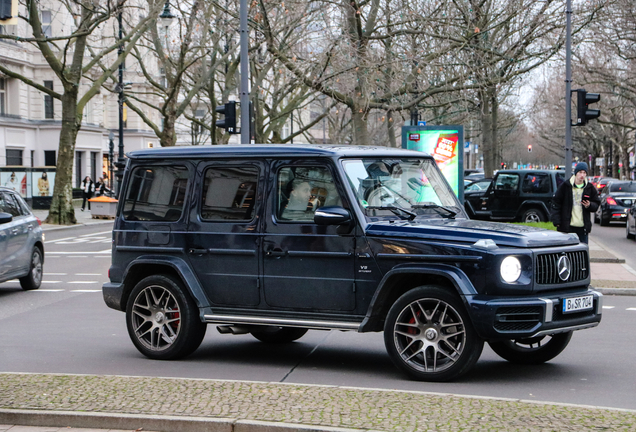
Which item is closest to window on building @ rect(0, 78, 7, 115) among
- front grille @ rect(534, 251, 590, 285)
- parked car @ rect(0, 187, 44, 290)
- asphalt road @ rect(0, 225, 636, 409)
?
parked car @ rect(0, 187, 44, 290)

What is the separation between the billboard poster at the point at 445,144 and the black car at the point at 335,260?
13.0 metres

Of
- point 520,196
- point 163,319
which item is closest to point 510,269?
point 163,319

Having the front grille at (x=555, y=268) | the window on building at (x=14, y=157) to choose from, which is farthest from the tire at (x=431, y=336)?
the window on building at (x=14, y=157)

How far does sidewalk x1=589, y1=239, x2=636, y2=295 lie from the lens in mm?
13875

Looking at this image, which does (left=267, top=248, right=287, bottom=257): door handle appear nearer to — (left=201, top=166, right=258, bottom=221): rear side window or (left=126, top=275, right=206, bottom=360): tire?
(left=201, top=166, right=258, bottom=221): rear side window

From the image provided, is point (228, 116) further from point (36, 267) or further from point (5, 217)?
point (5, 217)

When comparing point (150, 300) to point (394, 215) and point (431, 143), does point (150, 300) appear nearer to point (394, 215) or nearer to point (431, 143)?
point (394, 215)

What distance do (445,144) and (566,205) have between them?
25.6 ft

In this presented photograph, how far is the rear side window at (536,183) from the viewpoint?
29.4m

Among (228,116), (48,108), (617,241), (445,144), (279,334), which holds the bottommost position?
(279,334)

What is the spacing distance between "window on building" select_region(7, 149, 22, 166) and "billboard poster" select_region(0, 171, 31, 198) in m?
10.6

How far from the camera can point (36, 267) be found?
1492 centimetres

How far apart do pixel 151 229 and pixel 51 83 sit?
54.5 meters

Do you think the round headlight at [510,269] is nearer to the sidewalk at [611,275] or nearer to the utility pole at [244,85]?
the sidewalk at [611,275]
